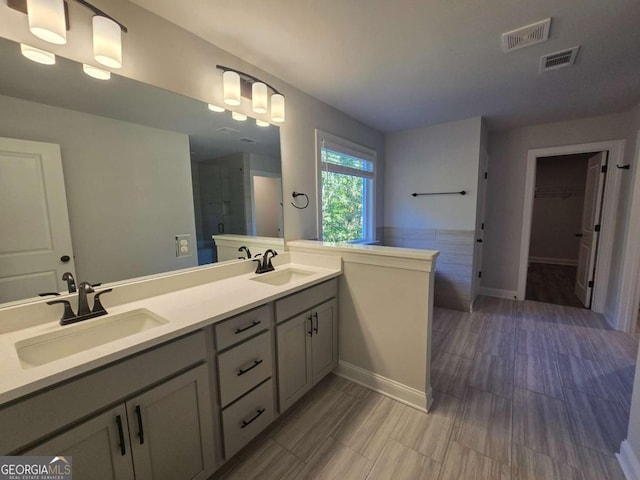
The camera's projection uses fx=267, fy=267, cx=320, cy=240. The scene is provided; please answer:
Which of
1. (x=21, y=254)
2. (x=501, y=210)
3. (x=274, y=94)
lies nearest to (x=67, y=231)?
(x=21, y=254)

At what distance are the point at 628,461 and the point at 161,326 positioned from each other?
226cm

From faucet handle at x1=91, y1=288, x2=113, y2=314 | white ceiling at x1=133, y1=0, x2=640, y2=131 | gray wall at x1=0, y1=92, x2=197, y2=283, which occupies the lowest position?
faucet handle at x1=91, y1=288, x2=113, y2=314

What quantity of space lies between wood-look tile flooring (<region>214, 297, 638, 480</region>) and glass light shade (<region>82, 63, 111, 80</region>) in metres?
2.04

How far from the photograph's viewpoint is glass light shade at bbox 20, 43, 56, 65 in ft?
3.65

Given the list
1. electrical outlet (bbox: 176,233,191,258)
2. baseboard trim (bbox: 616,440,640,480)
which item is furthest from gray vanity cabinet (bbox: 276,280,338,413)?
baseboard trim (bbox: 616,440,640,480)

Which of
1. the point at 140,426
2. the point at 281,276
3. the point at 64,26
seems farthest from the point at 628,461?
the point at 64,26

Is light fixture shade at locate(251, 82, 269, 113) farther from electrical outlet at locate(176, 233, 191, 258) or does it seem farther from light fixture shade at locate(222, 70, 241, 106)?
electrical outlet at locate(176, 233, 191, 258)

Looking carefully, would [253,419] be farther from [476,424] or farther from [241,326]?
[476,424]

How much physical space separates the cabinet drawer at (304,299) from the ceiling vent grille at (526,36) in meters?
1.90

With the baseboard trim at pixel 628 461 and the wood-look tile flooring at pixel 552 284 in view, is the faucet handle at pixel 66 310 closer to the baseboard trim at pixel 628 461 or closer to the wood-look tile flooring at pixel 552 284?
the baseboard trim at pixel 628 461

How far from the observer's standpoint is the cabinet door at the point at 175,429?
99 centimetres

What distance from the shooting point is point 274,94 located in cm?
201

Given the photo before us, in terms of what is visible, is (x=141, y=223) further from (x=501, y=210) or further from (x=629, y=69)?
(x=501, y=210)

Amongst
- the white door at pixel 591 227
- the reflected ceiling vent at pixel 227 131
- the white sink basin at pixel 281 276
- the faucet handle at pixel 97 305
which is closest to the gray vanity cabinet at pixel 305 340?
the white sink basin at pixel 281 276
